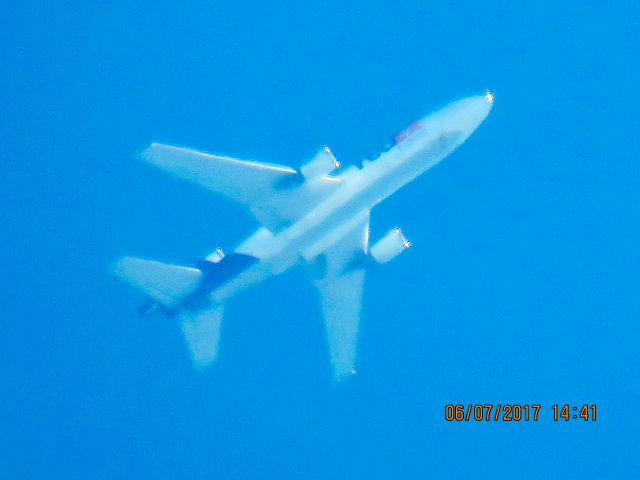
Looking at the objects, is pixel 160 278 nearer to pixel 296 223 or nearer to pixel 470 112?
pixel 296 223

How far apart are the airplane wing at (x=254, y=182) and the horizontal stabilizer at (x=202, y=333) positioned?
163 inches

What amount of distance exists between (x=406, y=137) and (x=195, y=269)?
8.02 metres

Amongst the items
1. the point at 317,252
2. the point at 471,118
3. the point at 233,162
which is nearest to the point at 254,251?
the point at 317,252

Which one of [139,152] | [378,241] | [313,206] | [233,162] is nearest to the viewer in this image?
[139,152]

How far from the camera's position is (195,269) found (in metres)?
21.4

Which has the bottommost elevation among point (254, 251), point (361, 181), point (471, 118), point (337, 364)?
point (337, 364)

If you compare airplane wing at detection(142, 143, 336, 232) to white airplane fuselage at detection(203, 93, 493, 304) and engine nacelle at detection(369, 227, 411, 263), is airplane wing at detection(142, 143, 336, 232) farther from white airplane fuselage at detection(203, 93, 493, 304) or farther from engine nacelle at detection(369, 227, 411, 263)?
engine nacelle at detection(369, 227, 411, 263)

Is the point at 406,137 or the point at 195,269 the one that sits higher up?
the point at 406,137

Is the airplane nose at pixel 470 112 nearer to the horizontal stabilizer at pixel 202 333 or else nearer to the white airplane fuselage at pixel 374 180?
the white airplane fuselage at pixel 374 180

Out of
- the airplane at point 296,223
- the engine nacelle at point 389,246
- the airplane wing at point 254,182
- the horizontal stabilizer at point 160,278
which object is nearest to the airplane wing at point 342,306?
the airplane at point 296,223

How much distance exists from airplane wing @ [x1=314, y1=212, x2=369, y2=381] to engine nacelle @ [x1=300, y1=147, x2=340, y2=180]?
4.21 metres

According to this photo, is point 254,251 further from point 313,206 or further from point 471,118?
point 471,118

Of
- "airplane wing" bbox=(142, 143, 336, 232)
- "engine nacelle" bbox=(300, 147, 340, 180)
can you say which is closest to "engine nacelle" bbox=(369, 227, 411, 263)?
"airplane wing" bbox=(142, 143, 336, 232)

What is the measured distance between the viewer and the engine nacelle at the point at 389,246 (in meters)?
21.3
